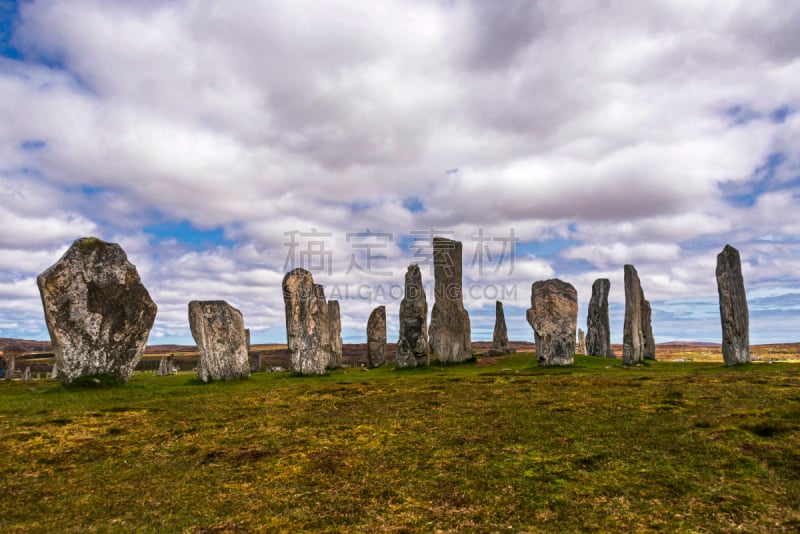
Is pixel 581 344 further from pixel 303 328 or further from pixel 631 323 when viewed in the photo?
pixel 303 328

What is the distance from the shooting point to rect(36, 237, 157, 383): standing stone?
1848 centimetres

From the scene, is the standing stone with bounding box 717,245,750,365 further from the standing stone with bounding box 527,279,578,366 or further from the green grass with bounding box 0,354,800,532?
the green grass with bounding box 0,354,800,532

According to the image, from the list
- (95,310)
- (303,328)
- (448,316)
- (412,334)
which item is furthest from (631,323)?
(95,310)

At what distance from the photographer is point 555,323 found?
28156 mm

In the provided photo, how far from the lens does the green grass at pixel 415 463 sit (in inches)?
261

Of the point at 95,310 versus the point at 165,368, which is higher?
the point at 95,310

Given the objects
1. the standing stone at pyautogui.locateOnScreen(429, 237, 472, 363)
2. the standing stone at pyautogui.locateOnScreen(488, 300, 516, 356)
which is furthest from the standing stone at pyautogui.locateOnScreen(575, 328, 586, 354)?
the standing stone at pyautogui.locateOnScreen(429, 237, 472, 363)

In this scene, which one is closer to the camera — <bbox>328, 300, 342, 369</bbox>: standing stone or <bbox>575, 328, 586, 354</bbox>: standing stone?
<bbox>328, 300, 342, 369</bbox>: standing stone

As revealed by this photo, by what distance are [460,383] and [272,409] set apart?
25.4ft

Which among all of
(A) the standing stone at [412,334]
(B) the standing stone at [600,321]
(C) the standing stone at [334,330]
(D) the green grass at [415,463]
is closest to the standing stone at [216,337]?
(D) the green grass at [415,463]

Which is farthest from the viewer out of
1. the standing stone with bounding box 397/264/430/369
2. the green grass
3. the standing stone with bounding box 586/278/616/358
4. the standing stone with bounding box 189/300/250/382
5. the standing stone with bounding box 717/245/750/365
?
the standing stone with bounding box 586/278/616/358

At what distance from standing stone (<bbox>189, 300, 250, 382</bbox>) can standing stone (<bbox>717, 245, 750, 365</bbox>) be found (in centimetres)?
2363

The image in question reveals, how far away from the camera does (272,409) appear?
1473cm

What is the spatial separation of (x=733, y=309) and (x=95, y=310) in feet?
93.9
